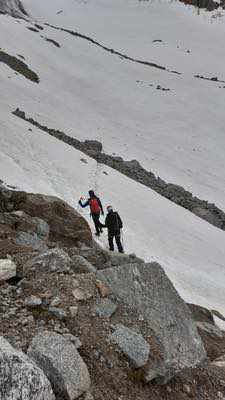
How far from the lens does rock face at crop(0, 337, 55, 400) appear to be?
432 centimetres

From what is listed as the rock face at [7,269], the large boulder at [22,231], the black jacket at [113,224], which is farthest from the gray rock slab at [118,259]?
the rock face at [7,269]

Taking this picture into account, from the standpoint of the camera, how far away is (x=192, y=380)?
6766 mm

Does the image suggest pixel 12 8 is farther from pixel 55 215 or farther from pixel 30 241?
pixel 30 241

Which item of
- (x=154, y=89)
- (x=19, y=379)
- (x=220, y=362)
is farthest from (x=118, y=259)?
(x=154, y=89)

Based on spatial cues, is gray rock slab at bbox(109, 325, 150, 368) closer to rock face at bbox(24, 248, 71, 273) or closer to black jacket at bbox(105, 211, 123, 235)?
rock face at bbox(24, 248, 71, 273)

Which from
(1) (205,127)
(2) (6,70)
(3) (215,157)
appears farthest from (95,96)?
(3) (215,157)

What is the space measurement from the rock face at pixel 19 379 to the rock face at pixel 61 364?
39cm

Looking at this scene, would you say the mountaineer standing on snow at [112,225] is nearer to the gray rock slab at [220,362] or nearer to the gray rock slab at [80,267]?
the gray rock slab at [80,267]

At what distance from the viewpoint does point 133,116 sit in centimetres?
4147

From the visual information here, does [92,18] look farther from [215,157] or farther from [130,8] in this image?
[215,157]

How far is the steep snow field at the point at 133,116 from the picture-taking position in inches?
772

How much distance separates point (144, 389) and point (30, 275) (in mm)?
2402

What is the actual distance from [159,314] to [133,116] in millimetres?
35590

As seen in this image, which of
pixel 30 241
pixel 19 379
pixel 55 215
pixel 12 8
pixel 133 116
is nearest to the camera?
pixel 19 379
